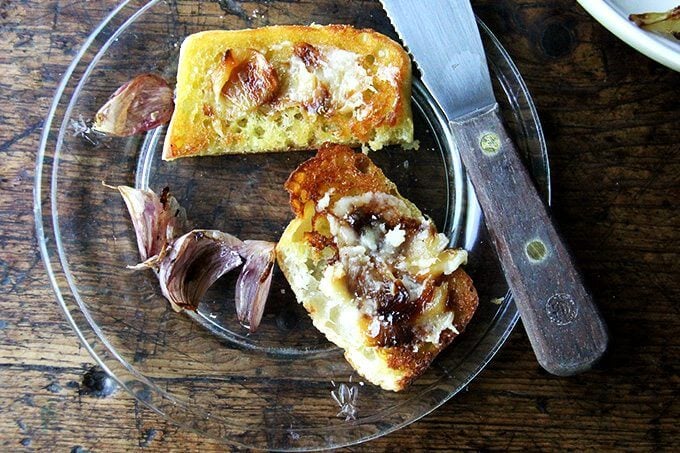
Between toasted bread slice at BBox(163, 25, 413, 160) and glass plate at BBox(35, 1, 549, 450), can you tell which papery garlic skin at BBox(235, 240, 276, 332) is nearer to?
glass plate at BBox(35, 1, 549, 450)

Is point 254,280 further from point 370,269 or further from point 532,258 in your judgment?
point 532,258

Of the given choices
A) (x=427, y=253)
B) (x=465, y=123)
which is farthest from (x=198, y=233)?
(x=465, y=123)

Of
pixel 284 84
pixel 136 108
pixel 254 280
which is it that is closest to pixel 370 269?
pixel 254 280

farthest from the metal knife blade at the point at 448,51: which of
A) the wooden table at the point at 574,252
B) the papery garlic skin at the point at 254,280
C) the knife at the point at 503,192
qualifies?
the papery garlic skin at the point at 254,280

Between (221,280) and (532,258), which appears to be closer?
(532,258)

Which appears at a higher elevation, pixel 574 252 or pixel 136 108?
pixel 136 108

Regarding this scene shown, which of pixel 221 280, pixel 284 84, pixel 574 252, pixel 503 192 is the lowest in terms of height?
pixel 221 280

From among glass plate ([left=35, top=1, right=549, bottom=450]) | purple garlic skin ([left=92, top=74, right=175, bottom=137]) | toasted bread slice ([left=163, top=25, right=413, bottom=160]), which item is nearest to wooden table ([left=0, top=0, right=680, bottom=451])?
glass plate ([left=35, top=1, right=549, bottom=450])
